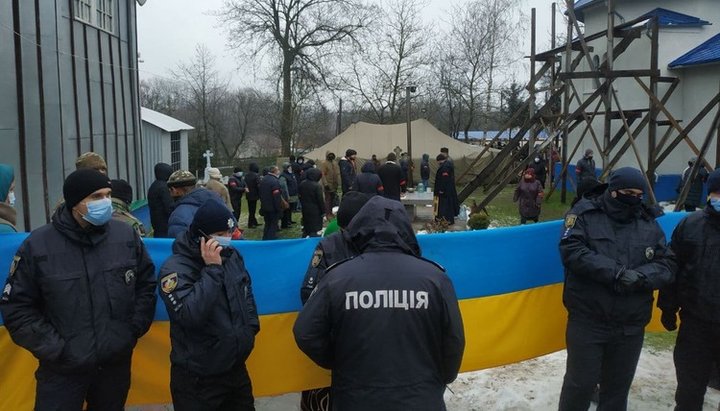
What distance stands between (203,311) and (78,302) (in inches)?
26.0

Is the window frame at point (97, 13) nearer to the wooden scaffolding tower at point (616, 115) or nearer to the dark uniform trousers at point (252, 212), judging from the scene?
the dark uniform trousers at point (252, 212)

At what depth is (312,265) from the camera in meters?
3.23

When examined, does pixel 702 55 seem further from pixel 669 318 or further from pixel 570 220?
pixel 570 220

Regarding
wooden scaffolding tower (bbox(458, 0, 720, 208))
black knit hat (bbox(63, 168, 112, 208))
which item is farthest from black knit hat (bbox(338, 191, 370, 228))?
wooden scaffolding tower (bbox(458, 0, 720, 208))

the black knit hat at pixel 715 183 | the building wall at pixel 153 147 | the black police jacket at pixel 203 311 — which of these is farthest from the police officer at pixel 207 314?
the building wall at pixel 153 147

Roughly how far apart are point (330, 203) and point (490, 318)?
36.6ft

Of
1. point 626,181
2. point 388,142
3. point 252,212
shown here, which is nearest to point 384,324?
point 626,181

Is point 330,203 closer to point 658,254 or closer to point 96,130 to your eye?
point 96,130

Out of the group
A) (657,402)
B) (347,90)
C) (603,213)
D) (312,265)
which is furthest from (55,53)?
(347,90)

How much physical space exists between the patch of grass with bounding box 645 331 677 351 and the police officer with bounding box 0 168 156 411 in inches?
188

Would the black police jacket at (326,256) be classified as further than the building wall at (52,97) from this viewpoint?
No

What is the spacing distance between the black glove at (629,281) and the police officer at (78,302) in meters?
2.68

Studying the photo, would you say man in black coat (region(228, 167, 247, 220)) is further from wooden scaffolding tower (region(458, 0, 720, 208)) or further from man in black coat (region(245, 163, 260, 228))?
wooden scaffolding tower (region(458, 0, 720, 208))

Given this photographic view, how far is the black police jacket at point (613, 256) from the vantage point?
3.49m
